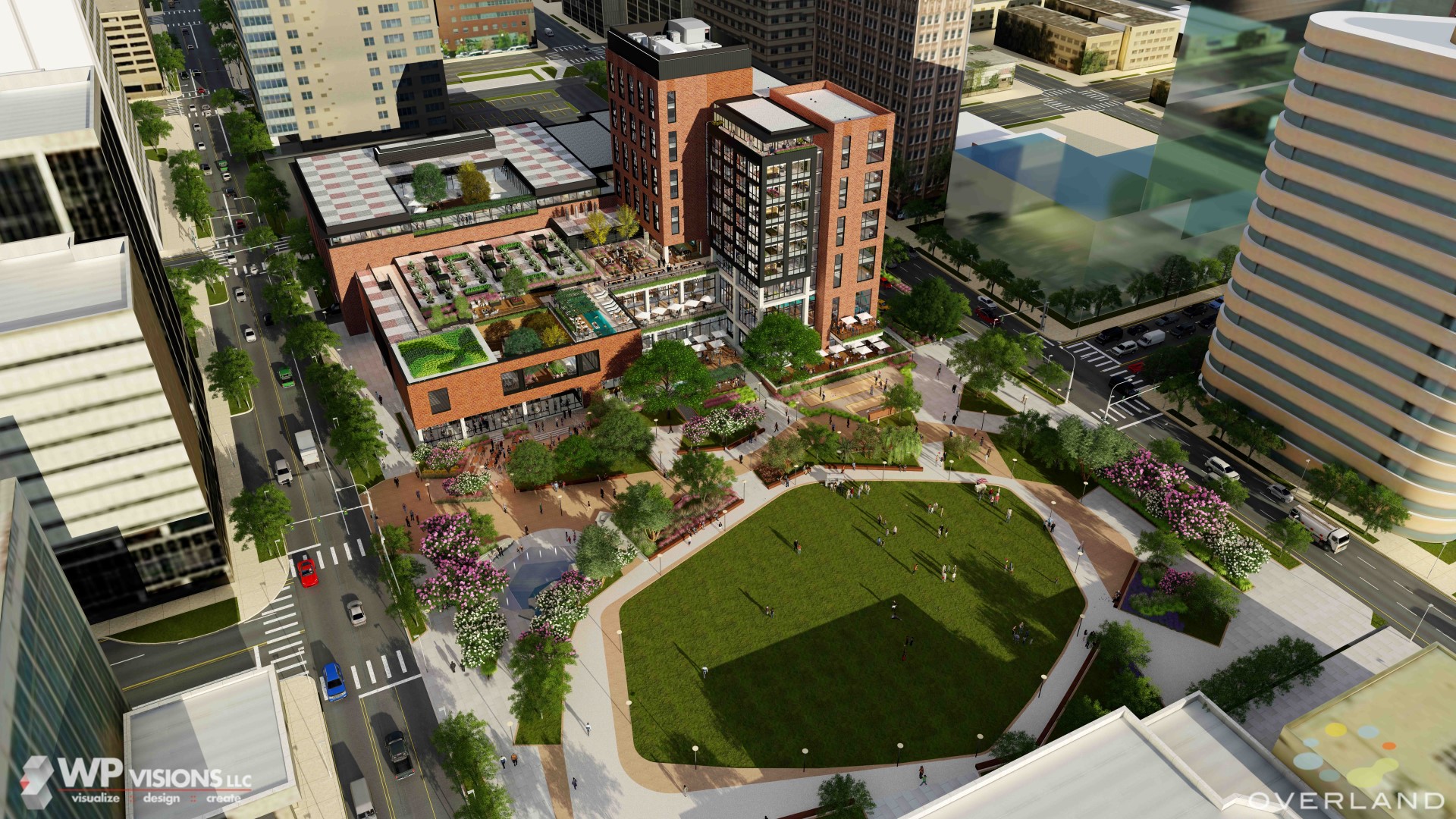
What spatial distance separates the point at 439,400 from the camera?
11625cm

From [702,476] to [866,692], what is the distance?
1200 inches

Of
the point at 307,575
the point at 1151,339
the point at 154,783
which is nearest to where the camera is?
the point at 154,783

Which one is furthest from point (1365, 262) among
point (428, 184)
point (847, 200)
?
point (428, 184)

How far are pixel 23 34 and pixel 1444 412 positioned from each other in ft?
579

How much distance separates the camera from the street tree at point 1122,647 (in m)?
89.4

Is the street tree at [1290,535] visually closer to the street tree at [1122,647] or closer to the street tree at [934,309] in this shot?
the street tree at [1122,647]

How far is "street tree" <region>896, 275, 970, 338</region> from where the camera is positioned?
133750mm

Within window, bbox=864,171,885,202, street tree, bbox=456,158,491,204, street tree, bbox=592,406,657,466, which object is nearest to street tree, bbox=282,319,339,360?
street tree, bbox=456,158,491,204

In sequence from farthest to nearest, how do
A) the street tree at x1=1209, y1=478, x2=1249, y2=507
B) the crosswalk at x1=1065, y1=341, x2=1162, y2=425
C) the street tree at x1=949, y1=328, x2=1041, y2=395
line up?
the street tree at x1=949, y1=328, x2=1041, y2=395
the crosswalk at x1=1065, y1=341, x2=1162, y2=425
the street tree at x1=1209, y1=478, x2=1249, y2=507

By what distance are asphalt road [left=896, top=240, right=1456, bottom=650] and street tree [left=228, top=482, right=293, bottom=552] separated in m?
80.4

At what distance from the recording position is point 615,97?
458ft

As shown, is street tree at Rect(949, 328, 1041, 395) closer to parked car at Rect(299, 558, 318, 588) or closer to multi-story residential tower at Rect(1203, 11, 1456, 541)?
multi-story residential tower at Rect(1203, 11, 1456, 541)

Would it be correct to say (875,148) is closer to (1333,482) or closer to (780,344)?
(780,344)

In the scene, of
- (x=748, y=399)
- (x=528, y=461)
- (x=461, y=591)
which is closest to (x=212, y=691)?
(x=461, y=591)
